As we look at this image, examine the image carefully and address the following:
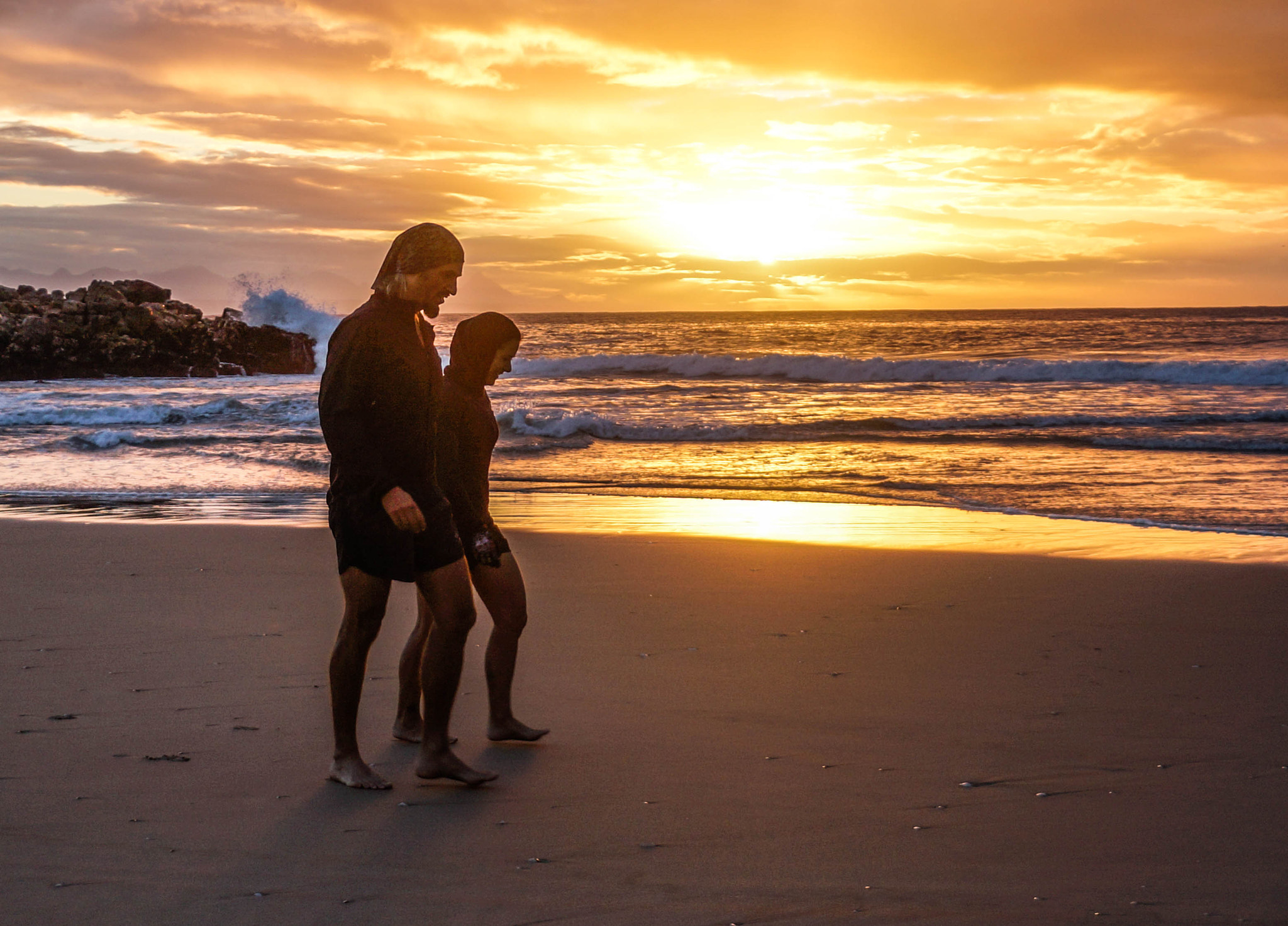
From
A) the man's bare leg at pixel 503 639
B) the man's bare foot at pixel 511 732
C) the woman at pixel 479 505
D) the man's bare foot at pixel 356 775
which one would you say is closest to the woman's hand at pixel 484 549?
the woman at pixel 479 505

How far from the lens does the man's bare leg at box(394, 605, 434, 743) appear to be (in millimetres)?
3852

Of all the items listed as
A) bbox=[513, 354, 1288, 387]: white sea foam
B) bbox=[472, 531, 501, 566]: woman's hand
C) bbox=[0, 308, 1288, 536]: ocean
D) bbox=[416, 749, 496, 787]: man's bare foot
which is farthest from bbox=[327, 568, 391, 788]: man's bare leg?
bbox=[513, 354, 1288, 387]: white sea foam

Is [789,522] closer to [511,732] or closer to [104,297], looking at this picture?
[511,732]

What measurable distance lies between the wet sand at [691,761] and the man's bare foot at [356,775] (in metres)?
0.05

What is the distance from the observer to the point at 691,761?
3586mm

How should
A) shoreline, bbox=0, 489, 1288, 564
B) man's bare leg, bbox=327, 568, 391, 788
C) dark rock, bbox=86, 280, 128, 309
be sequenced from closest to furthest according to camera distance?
man's bare leg, bbox=327, 568, 391, 788 → shoreline, bbox=0, 489, 1288, 564 → dark rock, bbox=86, 280, 128, 309

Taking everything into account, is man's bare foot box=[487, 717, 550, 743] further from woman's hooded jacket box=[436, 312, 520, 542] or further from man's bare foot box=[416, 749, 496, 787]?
woman's hooded jacket box=[436, 312, 520, 542]

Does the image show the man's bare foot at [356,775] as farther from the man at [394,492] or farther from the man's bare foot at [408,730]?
the man's bare foot at [408,730]

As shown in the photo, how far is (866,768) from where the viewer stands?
3.50 meters

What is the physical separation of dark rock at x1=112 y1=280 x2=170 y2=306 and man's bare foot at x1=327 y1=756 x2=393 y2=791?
37.2m

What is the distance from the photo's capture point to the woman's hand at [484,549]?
3625mm

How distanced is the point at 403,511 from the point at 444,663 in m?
0.57

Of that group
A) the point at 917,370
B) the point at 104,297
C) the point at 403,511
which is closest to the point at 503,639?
the point at 403,511

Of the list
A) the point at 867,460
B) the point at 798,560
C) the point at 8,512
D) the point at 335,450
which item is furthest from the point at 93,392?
the point at 335,450
